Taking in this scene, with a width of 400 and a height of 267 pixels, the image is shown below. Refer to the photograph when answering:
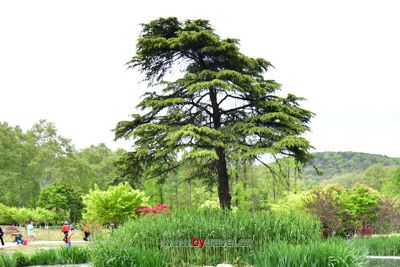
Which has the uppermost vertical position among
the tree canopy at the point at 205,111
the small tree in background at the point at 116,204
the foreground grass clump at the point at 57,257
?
the tree canopy at the point at 205,111

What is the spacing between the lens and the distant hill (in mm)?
96250

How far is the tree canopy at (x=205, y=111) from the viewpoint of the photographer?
13953mm

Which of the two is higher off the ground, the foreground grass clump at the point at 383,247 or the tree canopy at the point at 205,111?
the tree canopy at the point at 205,111

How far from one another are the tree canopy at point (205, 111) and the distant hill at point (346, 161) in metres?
82.8

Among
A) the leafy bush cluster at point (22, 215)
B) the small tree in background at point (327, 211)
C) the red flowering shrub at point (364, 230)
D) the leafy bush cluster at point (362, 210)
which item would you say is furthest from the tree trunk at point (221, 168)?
the leafy bush cluster at point (22, 215)

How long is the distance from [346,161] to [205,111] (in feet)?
298

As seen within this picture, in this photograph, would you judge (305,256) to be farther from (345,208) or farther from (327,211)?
(345,208)

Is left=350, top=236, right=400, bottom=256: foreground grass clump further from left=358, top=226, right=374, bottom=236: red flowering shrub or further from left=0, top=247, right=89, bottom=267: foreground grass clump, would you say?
left=0, top=247, right=89, bottom=267: foreground grass clump

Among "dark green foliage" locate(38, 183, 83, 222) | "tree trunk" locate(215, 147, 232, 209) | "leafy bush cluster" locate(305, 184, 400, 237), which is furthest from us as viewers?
"dark green foliage" locate(38, 183, 83, 222)

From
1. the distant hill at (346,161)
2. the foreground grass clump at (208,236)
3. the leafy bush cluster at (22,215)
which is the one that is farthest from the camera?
the distant hill at (346,161)

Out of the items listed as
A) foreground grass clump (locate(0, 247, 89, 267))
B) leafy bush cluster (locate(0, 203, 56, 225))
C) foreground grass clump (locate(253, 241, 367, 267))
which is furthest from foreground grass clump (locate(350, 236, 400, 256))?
leafy bush cluster (locate(0, 203, 56, 225))

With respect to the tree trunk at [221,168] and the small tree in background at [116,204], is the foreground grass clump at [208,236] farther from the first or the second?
the small tree in background at [116,204]

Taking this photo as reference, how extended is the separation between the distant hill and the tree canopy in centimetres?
8277

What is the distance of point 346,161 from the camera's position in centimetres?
9994
